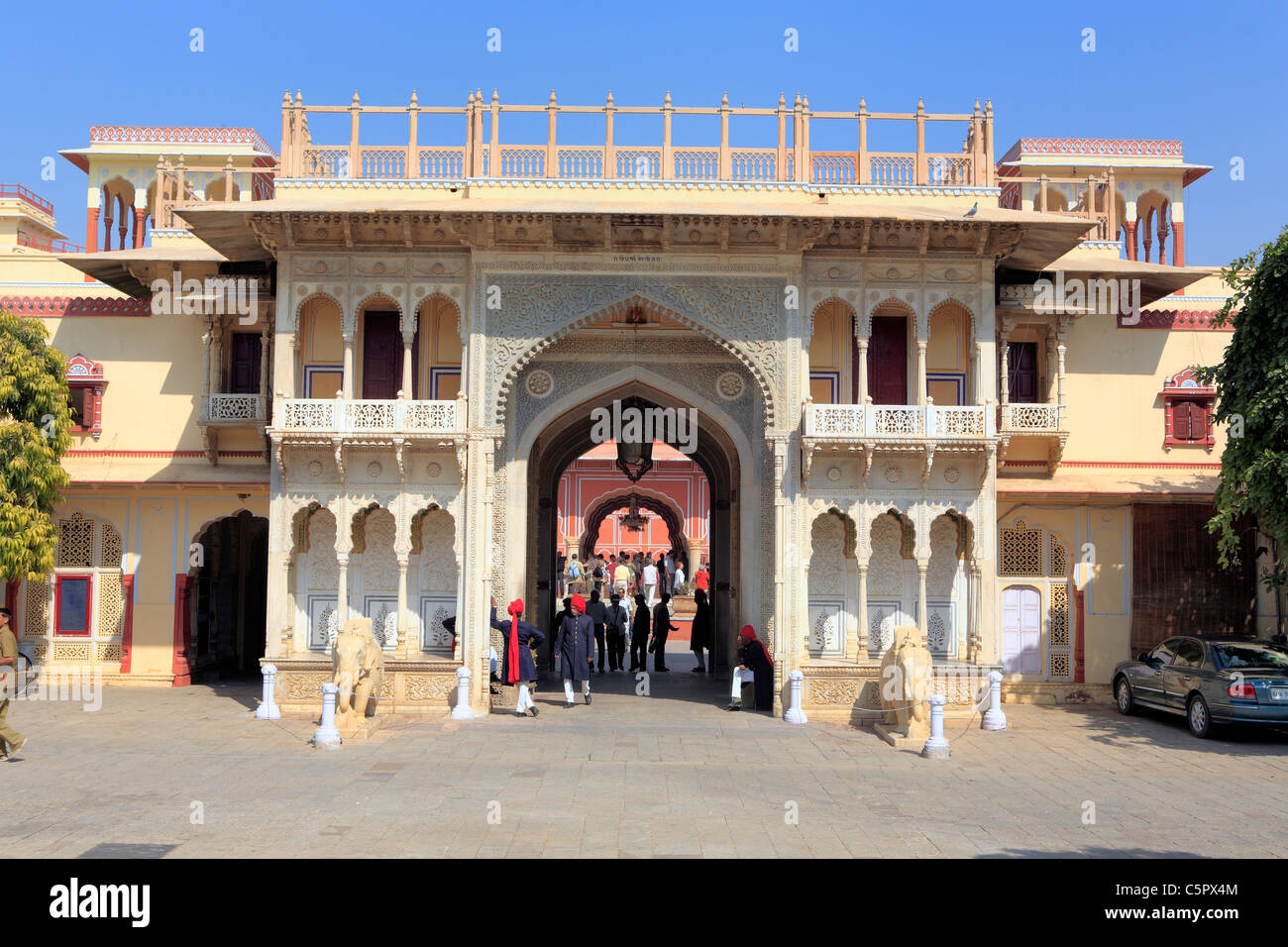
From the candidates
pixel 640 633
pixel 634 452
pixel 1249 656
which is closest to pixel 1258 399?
pixel 1249 656

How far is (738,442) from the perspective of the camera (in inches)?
707

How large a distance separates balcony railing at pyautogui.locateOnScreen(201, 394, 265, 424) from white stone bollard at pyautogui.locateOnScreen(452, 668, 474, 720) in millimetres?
5809

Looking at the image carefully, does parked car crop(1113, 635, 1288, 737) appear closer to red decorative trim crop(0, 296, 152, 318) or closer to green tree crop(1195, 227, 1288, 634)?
green tree crop(1195, 227, 1288, 634)

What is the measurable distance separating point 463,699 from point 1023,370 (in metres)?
10.9

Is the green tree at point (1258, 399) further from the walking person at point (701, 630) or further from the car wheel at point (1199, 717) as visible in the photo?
the walking person at point (701, 630)

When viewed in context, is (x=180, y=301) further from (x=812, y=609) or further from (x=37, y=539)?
(x=812, y=609)

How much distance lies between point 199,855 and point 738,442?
451 inches

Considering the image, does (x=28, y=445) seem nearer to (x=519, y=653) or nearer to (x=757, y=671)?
(x=519, y=653)

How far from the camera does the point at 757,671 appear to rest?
16.7m

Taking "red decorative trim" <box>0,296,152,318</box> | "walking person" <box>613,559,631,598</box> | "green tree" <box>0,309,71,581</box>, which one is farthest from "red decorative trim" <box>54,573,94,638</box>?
"walking person" <box>613,559,631,598</box>

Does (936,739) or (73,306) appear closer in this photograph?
(936,739)

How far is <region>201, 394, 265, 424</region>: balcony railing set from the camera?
18312 mm

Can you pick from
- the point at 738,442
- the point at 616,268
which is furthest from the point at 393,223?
the point at 738,442

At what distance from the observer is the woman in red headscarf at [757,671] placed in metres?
16.6
